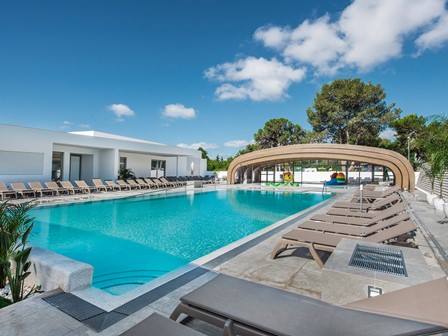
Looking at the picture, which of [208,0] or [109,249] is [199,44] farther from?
[109,249]

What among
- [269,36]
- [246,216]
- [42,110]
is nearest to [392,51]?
[269,36]

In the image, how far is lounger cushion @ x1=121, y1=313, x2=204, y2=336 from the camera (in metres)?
1.74

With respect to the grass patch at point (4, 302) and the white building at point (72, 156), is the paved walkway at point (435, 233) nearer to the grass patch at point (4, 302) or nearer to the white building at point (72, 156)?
the grass patch at point (4, 302)

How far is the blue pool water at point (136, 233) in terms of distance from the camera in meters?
5.68

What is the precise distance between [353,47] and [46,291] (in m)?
19.0

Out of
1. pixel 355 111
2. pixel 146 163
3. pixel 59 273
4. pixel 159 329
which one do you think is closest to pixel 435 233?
pixel 159 329

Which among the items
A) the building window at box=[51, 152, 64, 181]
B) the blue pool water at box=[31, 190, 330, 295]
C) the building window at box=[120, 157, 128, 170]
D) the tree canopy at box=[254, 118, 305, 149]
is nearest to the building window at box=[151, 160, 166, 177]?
the building window at box=[120, 157, 128, 170]

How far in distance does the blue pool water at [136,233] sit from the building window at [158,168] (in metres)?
13.4

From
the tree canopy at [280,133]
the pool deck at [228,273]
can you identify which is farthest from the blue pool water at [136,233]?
the tree canopy at [280,133]

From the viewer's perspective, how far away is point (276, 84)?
98.4ft

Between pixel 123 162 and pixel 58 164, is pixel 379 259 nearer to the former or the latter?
pixel 58 164

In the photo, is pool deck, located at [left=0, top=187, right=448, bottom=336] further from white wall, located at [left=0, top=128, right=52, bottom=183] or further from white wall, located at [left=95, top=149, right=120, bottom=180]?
white wall, located at [left=95, top=149, right=120, bottom=180]

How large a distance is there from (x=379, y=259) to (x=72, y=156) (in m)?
22.1

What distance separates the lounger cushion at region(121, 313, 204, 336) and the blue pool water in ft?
10.1
